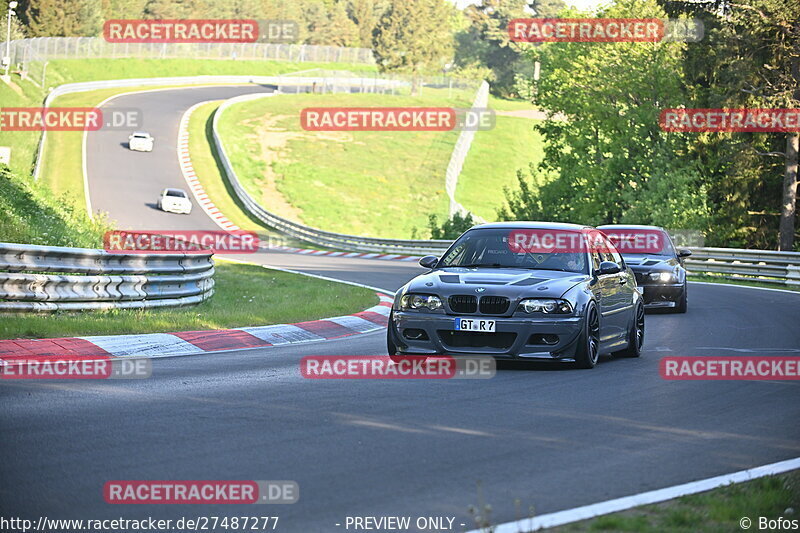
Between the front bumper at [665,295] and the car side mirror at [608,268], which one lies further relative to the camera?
the front bumper at [665,295]

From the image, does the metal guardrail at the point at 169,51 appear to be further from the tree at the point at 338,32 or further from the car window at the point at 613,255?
the car window at the point at 613,255

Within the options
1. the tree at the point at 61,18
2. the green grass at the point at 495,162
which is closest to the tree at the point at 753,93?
the green grass at the point at 495,162

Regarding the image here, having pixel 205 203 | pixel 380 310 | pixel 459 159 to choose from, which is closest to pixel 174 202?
pixel 205 203

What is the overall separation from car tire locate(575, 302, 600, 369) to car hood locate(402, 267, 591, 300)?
358mm

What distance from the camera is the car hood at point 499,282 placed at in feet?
35.8

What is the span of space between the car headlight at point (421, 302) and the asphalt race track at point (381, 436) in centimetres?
95

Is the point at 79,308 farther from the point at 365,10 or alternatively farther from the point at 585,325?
the point at 365,10

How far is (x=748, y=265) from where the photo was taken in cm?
3253

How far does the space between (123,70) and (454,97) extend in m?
30.5

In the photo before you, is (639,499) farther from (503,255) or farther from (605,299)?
(503,255)

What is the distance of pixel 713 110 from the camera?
136 feet

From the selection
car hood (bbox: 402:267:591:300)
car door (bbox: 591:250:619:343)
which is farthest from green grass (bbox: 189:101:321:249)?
car hood (bbox: 402:267:591:300)

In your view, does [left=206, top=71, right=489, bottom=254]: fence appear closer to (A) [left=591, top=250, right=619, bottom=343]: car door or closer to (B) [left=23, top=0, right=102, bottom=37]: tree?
(B) [left=23, top=0, right=102, bottom=37]: tree

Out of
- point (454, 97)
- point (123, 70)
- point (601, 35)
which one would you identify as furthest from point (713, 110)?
point (123, 70)
